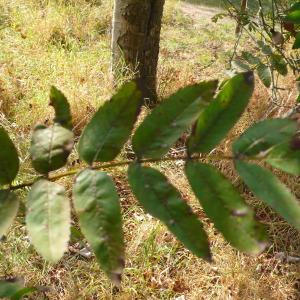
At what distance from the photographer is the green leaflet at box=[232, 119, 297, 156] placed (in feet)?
2.28

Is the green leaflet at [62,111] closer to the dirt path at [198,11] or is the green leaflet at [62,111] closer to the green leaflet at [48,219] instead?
the green leaflet at [48,219]

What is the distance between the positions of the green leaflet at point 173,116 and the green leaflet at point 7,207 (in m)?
0.24

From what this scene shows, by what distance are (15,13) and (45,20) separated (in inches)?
17.1

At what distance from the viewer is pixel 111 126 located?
712mm

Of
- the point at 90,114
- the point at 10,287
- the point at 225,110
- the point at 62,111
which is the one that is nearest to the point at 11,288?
the point at 10,287

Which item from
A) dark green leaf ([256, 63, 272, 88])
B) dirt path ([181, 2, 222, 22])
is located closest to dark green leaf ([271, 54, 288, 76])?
dark green leaf ([256, 63, 272, 88])

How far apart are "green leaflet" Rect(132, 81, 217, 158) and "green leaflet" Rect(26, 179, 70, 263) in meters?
0.17

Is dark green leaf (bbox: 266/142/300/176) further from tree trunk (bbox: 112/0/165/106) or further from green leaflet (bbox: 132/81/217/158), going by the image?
tree trunk (bbox: 112/0/165/106)

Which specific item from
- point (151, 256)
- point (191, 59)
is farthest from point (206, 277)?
point (191, 59)

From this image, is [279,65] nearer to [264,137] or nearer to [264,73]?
[264,73]

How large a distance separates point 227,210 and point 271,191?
8 cm

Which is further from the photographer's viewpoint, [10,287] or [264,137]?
[10,287]

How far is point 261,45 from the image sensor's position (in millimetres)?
2043

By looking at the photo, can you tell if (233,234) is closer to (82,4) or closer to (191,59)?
(191,59)
